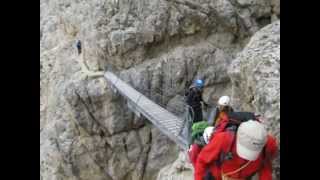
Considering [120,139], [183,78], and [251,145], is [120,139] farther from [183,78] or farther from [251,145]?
[251,145]

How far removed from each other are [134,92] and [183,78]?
200 cm

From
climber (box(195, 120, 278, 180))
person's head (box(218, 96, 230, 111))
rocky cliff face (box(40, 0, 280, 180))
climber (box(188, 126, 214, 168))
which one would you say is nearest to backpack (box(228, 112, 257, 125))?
climber (box(195, 120, 278, 180))

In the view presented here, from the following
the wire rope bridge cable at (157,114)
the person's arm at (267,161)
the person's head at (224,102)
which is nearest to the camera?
the person's arm at (267,161)

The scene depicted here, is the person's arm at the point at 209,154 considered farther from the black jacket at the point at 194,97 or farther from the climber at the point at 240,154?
the black jacket at the point at 194,97

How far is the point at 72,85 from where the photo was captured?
16.4 metres

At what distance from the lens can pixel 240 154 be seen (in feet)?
14.0

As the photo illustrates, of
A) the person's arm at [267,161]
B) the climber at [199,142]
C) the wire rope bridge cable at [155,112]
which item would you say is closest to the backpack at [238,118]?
the person's arm at [267,161]

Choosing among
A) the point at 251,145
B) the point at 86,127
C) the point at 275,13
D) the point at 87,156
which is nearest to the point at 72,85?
the point at 86,127

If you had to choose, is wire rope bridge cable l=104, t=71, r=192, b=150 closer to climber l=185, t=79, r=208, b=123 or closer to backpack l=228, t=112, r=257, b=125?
climber l=185, t=79, r=208, b=123

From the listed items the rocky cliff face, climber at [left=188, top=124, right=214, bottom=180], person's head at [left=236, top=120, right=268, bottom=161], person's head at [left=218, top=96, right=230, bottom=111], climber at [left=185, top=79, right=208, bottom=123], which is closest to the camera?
person's head at [left=236, top=120, right=268, bottom=161]

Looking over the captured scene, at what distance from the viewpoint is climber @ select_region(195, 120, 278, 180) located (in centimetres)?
415

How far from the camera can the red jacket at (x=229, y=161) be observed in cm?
438

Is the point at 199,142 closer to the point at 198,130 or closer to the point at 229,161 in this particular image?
the point at 198,130

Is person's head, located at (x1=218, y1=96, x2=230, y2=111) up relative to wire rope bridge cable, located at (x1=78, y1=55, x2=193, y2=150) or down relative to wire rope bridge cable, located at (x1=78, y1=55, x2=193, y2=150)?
up
